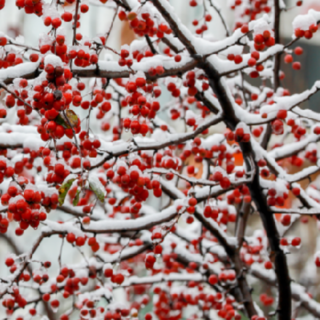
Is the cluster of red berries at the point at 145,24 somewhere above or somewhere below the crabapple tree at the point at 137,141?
above

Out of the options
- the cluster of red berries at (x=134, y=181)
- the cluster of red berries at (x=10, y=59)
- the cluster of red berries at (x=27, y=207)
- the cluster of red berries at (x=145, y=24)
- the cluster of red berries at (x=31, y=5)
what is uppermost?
the cluster of red berries at (x=145, y=24)

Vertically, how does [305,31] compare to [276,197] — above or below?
above

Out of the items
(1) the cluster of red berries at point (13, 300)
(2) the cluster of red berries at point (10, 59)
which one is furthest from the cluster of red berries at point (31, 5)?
(1) the cluster of red berries at point (13, 300)

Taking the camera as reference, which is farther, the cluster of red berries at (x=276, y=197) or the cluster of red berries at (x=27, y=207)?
the cluster of red berries at (x=276, y=197)

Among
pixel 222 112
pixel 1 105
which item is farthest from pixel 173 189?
pixel 1 105

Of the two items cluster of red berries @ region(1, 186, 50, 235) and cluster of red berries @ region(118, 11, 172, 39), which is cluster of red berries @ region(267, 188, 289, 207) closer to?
cluster of red berries @ region(118, 11, 172, 39)

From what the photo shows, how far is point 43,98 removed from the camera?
135 cm

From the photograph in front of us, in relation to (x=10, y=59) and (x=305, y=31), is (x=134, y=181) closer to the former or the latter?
(x=10, y=59)

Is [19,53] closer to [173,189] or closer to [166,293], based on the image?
[173,189]

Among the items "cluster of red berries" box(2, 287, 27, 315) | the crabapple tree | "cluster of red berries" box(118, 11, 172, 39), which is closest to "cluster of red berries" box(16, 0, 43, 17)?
the crabapple tree

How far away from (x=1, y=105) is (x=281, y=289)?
230 centimetres

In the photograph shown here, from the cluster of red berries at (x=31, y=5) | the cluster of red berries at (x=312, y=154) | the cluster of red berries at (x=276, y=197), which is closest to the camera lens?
the cluster of red berries at (x=31, y=5)

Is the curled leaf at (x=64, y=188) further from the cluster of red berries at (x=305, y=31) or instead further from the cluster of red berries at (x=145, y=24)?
the cluster of red berries at (x=305, y=31)

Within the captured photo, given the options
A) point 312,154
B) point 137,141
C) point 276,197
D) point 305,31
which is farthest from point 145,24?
point 312,154
